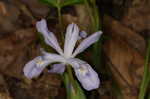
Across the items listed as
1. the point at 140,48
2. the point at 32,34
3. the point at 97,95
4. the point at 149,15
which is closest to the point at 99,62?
the point at 97,95

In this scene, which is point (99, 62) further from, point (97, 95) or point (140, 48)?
point (140, 48)

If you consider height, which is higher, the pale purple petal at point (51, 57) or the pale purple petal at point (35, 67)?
the pale purple petal at point (51, 57)

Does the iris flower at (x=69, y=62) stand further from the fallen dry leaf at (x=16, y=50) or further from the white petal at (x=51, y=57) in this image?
the fallen dry leaf at (x=16, y=50)

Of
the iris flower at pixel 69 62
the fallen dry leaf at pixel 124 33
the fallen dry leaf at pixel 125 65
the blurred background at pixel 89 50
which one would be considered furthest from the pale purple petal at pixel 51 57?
the fallen dry leaf at pixel 124 33

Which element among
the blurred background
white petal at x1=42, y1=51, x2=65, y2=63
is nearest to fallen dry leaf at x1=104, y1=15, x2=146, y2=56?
the blurred background

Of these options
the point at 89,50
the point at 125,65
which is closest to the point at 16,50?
the point at 89,50

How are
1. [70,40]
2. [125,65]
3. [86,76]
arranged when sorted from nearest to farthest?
[86,76] → [70,40] → [125,65]

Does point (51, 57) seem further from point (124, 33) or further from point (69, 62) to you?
point (124, 33)

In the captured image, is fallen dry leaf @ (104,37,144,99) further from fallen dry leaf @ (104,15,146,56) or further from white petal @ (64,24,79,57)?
white petal @ (64,24,79,57)
